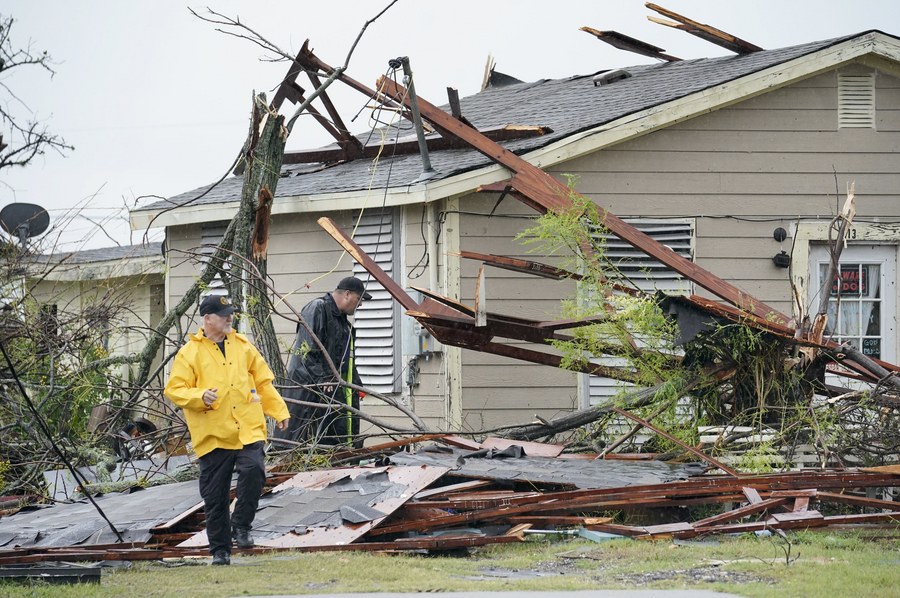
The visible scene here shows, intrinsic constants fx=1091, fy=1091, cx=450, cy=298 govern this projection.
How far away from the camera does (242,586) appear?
18.4 feet

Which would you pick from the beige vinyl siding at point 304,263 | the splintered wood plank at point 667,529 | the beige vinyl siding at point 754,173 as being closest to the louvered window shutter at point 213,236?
the beige vinyl siding at point 304,263

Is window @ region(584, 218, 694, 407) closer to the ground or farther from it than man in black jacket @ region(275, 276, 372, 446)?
farther from it

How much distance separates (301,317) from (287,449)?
1179 millimetres

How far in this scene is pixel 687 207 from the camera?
36.3ft

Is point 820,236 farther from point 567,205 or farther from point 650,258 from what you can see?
point 567,205

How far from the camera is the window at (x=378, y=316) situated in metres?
11.3

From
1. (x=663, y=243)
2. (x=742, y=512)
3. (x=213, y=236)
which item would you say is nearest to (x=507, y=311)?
(x=663, y=243)

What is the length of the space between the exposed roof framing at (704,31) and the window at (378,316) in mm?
4539

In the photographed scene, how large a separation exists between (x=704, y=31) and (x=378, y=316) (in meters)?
5.36

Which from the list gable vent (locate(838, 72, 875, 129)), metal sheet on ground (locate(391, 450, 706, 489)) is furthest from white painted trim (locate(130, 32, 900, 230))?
metal sheet on ground (locate(391, 450, 706, 489))

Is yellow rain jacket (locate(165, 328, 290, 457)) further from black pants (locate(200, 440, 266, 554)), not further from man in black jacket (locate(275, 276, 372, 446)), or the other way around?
man in black jacket (locate(275, 276, 372, 446))

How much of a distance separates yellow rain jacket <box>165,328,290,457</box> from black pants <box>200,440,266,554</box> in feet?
0.21

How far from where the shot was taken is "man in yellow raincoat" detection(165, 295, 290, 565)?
6.64 metres

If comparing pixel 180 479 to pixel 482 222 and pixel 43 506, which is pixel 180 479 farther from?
pixel 482 222
